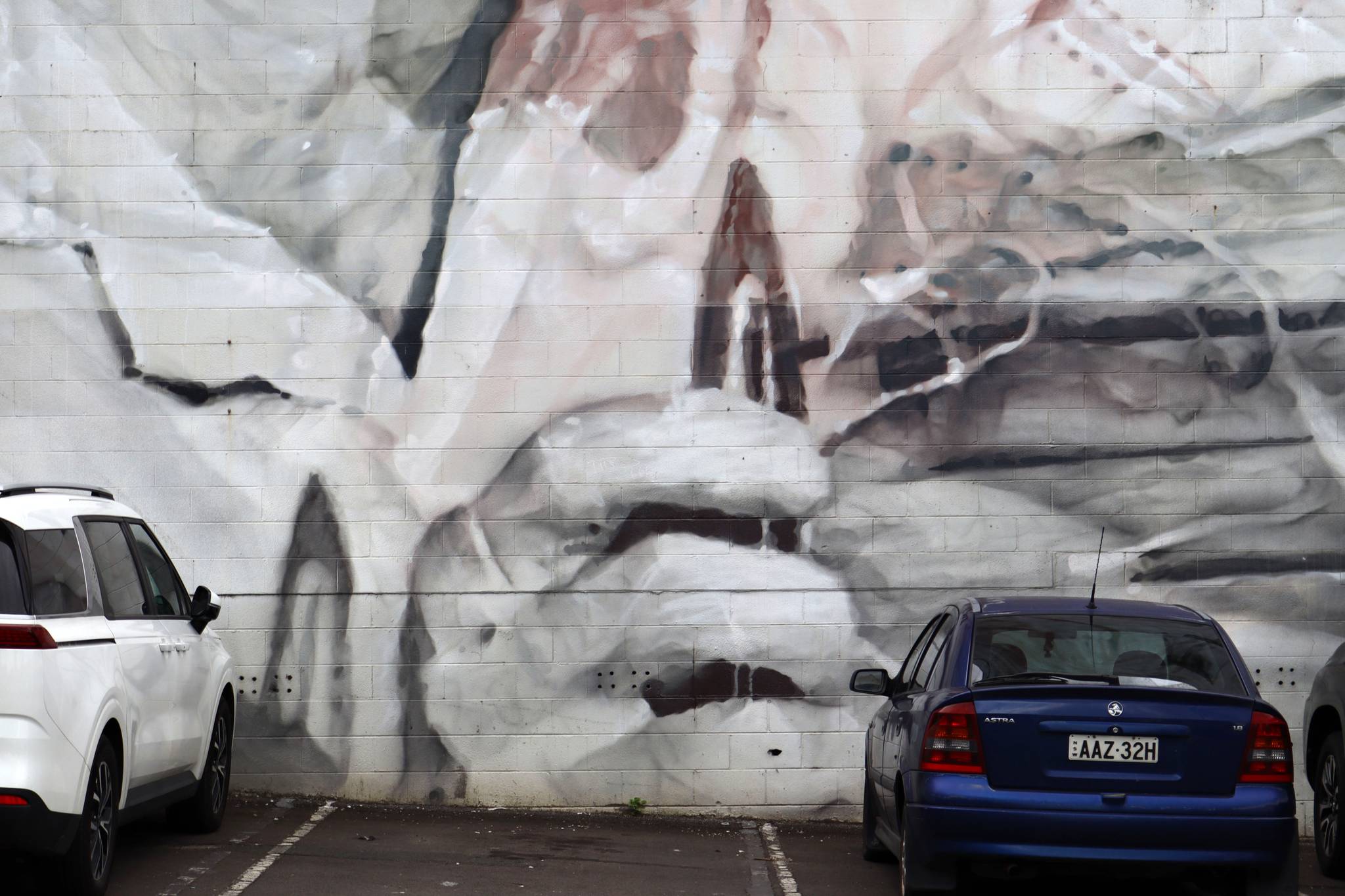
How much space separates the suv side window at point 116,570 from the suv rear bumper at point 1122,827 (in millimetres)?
4085

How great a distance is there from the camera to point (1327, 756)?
8.84 m

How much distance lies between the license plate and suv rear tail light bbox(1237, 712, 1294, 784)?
0.37m

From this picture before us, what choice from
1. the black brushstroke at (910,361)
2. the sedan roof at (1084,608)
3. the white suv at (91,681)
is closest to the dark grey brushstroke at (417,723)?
the white suv at (91,681)

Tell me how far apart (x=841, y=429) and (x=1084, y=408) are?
170 cm

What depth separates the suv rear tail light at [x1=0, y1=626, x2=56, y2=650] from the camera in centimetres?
641

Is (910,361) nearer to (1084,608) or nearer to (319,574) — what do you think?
(1084,608)

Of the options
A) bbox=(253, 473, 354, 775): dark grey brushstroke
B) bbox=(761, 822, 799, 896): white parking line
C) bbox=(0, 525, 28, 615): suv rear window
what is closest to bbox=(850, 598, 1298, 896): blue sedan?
bbox=(761, 822, 799, 896): white parking line

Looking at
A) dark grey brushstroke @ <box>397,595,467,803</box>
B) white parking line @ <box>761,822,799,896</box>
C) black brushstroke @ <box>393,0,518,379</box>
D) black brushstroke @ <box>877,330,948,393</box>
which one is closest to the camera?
white parking line @ <box>761,822,799,896</box>

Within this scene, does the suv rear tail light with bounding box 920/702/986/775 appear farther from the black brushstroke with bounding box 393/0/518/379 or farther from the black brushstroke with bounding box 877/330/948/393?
the black brushstroke with bounding box 393/0/518/379

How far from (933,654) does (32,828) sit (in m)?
4.16

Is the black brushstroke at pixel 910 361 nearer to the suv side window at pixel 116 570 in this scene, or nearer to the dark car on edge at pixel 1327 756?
the dark car on edge at pixel 1327 756

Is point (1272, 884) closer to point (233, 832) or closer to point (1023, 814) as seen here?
point (1023, 814)

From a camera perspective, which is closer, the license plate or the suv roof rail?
the license plate

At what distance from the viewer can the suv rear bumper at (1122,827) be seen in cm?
618
